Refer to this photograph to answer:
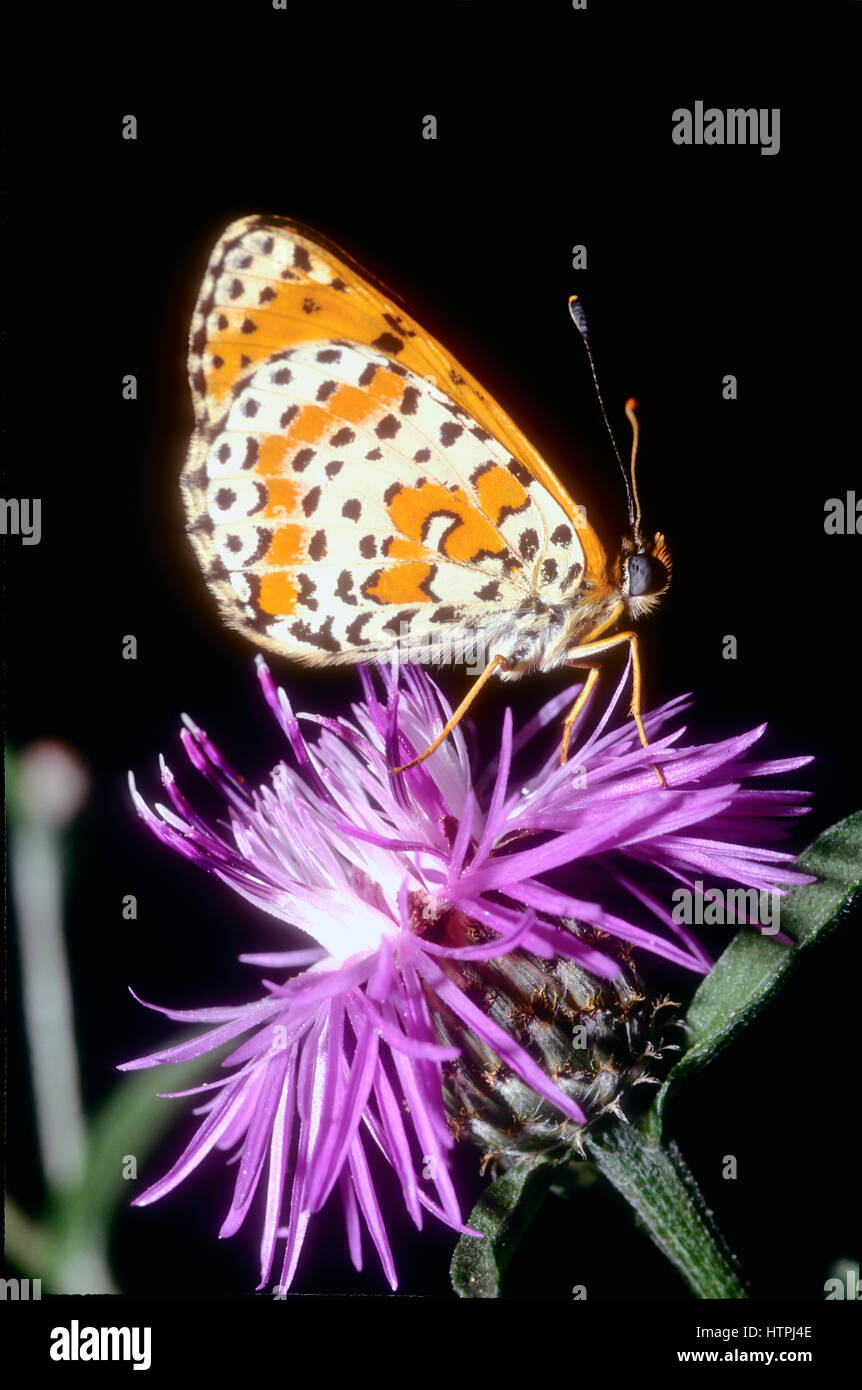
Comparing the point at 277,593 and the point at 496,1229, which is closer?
the point at 496,1229

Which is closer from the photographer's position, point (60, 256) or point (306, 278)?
point (306, 278)

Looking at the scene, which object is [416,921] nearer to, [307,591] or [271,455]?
[307,591]

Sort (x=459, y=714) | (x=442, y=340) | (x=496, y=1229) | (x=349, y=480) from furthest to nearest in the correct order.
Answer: (x=442, y=340) → (x=349, y=480) → (x=459, y=714) → (x=496, y=1229)

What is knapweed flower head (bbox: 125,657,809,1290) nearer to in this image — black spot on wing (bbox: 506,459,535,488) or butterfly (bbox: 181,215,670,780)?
butterfly (bbox: 181,215,670,780)

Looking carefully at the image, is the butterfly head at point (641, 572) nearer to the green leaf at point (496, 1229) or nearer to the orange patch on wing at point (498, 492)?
the orange patch on wing at point (498, 492)

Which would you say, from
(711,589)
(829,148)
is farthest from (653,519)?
(829,148)

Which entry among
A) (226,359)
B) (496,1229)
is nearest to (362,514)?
(226,359)

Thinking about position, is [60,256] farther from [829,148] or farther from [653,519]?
[829,148]
